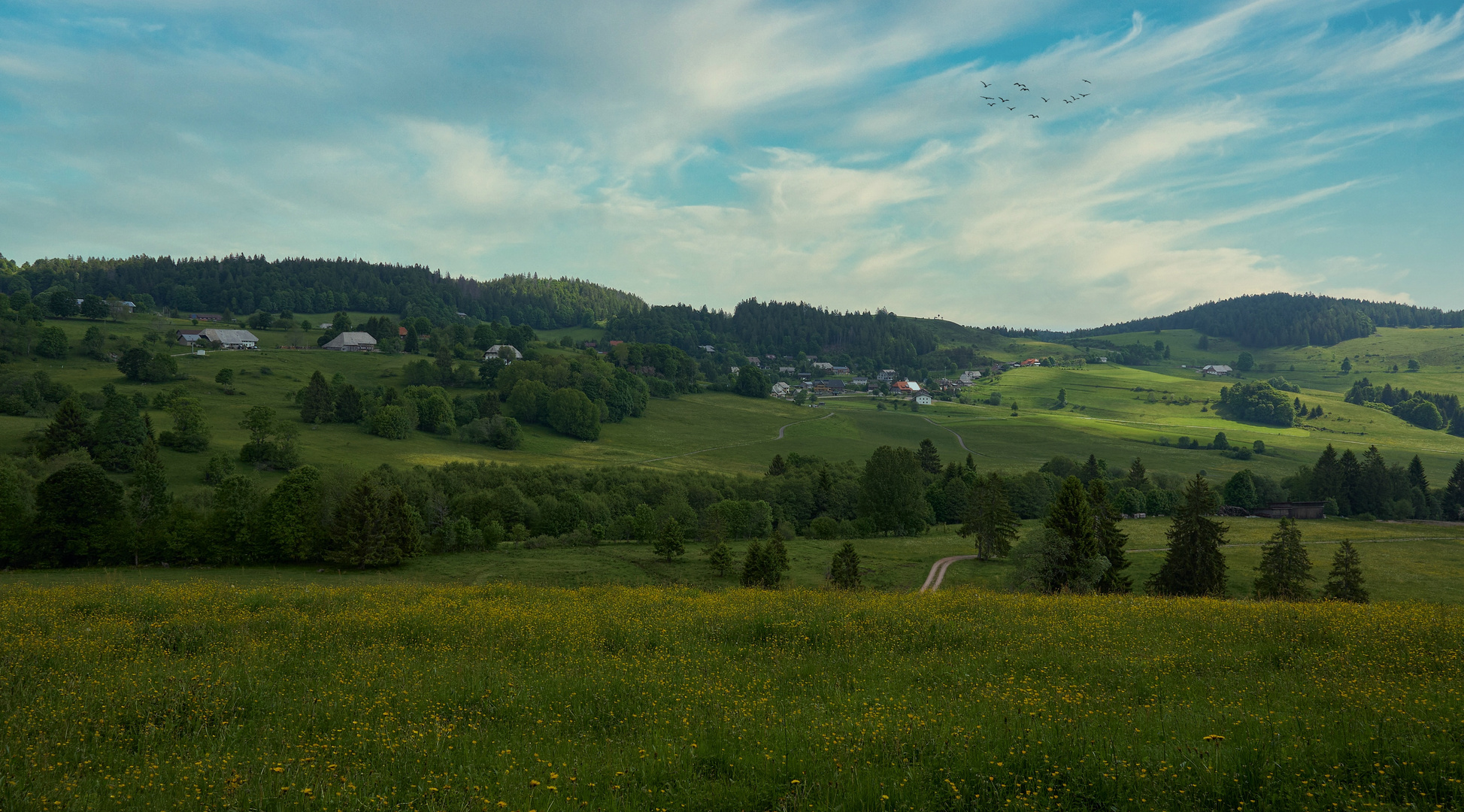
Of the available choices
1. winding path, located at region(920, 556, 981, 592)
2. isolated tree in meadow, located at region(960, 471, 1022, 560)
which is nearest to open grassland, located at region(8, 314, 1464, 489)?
winding path, located at region(920, 556, 981, 592)

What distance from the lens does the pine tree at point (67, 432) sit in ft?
245

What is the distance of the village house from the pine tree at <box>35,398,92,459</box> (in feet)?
287

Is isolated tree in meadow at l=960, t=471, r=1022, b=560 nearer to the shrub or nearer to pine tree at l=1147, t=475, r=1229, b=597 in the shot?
pine tree at l=1147, t=475, r=1229, b=597

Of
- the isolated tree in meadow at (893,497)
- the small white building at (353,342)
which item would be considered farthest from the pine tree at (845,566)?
the small white building at (353,342)

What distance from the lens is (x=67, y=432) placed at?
76.5 m

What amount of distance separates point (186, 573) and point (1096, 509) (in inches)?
2427

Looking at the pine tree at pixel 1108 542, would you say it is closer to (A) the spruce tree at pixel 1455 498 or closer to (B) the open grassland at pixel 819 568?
(B) the open grassland at pixel 819 568

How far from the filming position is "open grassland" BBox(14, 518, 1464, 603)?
45844mm

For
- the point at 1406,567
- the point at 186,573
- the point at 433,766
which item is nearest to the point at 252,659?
the point at 433,766

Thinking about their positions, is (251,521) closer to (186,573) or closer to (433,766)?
(186,573)

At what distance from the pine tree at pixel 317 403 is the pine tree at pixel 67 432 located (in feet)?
99.9

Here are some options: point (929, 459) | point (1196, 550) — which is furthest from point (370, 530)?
point (929, 459)

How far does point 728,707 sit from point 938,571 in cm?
5342

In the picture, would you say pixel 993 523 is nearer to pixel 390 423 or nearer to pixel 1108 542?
pixel 1108 542
